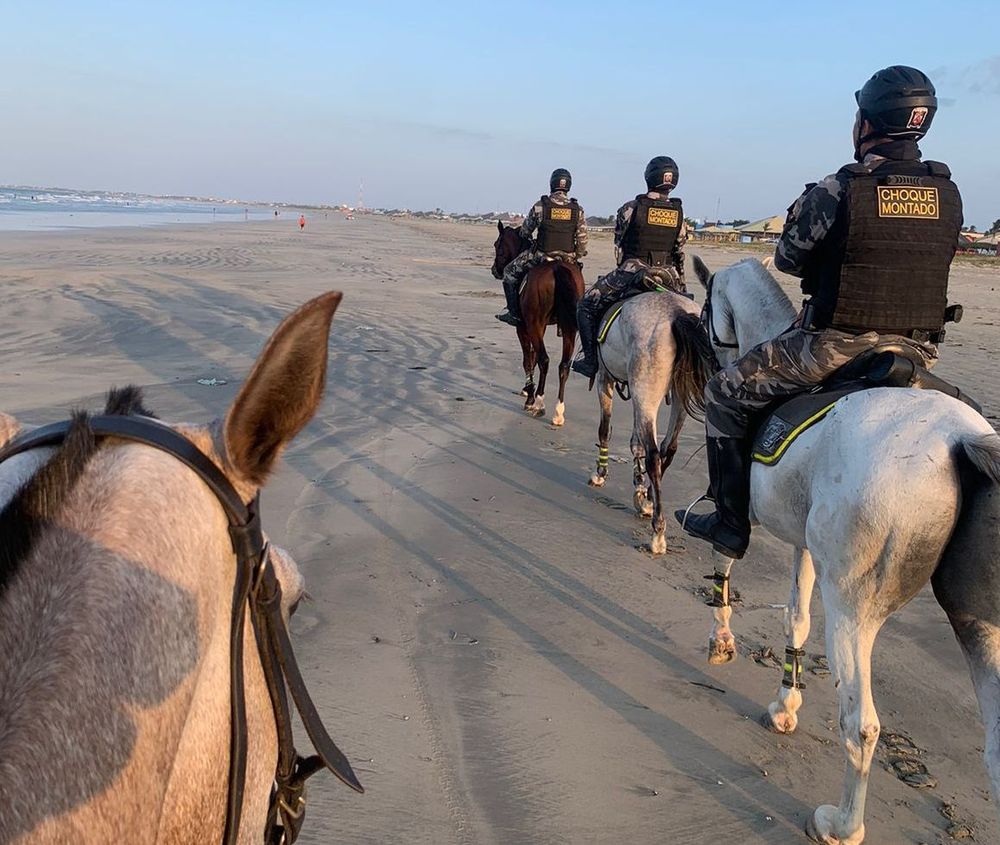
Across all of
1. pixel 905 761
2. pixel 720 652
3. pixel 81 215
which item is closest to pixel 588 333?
pixel 720 652

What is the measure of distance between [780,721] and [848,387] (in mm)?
1758

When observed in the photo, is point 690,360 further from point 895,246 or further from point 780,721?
point 780,721

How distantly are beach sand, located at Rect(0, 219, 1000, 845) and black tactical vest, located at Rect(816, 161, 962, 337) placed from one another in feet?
6.98

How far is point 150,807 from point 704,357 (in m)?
6.17

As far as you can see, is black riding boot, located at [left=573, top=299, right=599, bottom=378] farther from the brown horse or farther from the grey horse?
the brown horse

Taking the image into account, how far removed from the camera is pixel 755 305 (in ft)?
15.6

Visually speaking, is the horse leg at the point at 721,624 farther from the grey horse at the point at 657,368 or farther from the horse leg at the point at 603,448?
the horse leg at the point at 603,448

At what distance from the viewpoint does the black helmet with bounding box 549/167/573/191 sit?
416 inches

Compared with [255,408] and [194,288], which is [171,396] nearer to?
[255,408]

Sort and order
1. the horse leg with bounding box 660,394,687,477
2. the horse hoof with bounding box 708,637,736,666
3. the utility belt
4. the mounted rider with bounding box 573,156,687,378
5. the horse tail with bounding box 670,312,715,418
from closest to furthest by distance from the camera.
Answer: the utility belt, the horse hoof with bounding box 708,637,736,666, the horse tail with bounding box 670,312,715,418, the horse leg with bounding box 660,394,687,477, the mounted rider with bounding box 573,156,687,378

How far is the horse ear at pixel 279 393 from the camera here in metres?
1.23

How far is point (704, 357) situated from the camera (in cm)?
668

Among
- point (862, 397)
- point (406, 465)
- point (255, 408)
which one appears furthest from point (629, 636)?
point (255, 408)

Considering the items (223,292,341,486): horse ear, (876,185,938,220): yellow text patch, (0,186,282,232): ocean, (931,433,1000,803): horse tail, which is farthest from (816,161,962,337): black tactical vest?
(0,186,282,232): ocean
